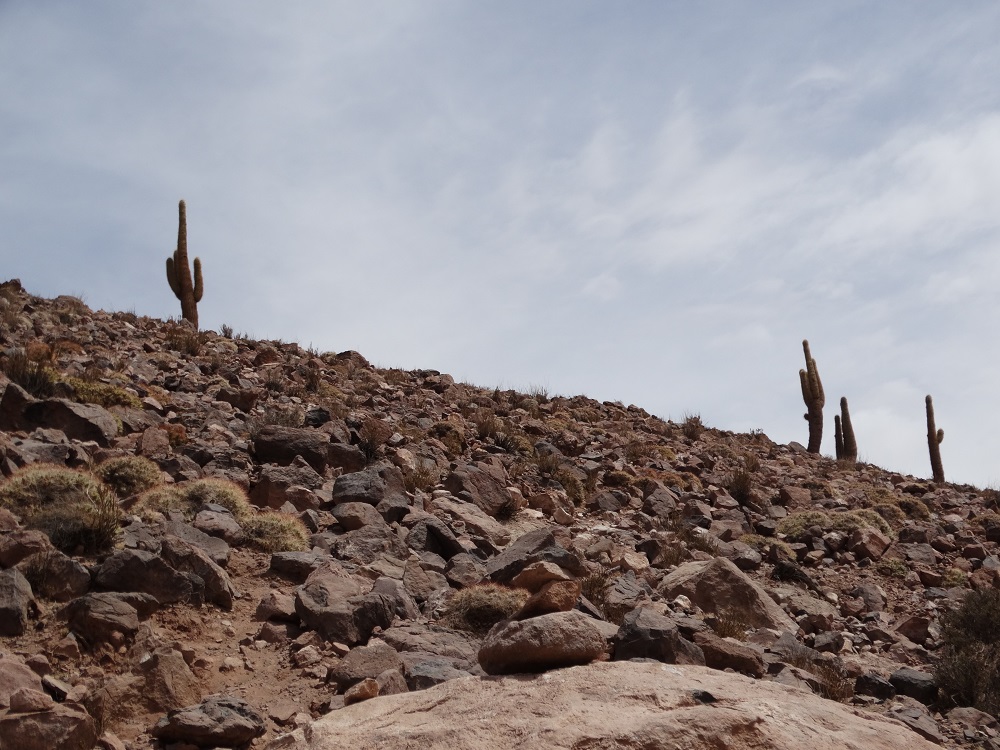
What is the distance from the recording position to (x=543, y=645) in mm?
5922

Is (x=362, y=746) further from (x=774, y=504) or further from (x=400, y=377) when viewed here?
(x=400, y=377)

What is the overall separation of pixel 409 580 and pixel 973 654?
237 inches

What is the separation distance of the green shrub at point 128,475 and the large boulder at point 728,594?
648 cm

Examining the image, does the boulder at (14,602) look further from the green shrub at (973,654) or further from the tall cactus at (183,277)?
the tall cactus at (183,277)

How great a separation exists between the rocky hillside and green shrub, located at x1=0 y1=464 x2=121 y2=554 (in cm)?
4

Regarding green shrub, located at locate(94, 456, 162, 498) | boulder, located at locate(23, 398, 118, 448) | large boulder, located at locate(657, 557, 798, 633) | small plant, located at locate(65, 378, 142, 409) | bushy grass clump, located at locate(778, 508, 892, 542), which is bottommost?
large boulder, located at locate(657, 557, 798, 633)

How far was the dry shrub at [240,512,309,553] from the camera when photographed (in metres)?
9.50

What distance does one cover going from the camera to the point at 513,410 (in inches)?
909

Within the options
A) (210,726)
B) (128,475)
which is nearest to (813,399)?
(128,475)

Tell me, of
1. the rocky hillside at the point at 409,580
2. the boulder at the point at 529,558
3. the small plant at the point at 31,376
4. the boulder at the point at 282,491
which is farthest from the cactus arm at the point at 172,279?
the boulder at the point at 529,558

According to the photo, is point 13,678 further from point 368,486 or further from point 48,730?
point 368,486

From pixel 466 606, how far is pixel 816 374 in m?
26.2

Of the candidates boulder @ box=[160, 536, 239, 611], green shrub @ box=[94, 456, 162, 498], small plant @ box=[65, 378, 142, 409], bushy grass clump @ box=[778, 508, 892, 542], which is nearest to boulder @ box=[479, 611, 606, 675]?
boulder @ box=[160, 536, 239, 611]

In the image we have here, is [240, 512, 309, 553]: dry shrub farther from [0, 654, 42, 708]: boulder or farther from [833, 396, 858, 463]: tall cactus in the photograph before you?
[833, 396, 858, 463]: tall cactus
